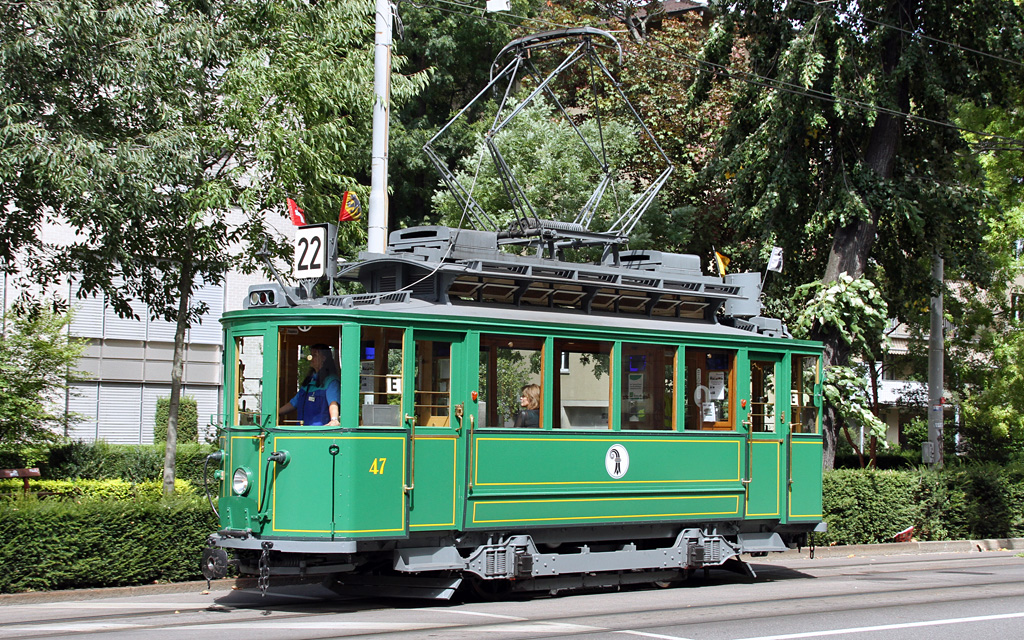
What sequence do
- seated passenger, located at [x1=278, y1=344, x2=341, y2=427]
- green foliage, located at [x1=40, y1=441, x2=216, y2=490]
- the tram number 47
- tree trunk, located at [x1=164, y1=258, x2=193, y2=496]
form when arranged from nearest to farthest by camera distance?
the tram number 47 < seated passenger, located at [x1=278, y1=344, x2=341, y2=427] < tree trunk, located at [x1=164, y1=258, x2=193, y2=496] < green foliage, located at [x1=40, y1=441, x2=216, y2=490]

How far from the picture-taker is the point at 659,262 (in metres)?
13.8

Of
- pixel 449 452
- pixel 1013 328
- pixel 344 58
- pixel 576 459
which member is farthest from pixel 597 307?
pixel 1013 328

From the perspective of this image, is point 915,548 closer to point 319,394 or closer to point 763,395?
point 763,395

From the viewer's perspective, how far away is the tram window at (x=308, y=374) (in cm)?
1063

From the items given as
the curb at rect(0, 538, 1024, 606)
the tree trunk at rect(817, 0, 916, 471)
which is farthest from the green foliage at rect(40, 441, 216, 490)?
the tree trunk at rect(817, 0, 916, 471)

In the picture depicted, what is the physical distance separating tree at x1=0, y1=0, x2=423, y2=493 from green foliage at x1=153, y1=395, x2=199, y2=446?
1481 cm

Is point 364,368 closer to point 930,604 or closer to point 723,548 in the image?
point 723,548

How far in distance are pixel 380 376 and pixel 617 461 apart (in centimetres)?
295

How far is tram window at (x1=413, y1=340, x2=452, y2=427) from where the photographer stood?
35.9 ft

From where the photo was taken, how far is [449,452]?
11.0 metres

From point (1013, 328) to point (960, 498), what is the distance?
27.8 feet

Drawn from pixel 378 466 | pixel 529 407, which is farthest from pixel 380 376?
pixel 529 407

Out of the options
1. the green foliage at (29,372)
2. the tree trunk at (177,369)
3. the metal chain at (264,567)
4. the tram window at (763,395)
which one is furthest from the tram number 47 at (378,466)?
the green foliage at (29,372)

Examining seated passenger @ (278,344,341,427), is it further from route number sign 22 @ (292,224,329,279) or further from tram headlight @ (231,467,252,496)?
route number sign 22 @ (292,224,329,279)
